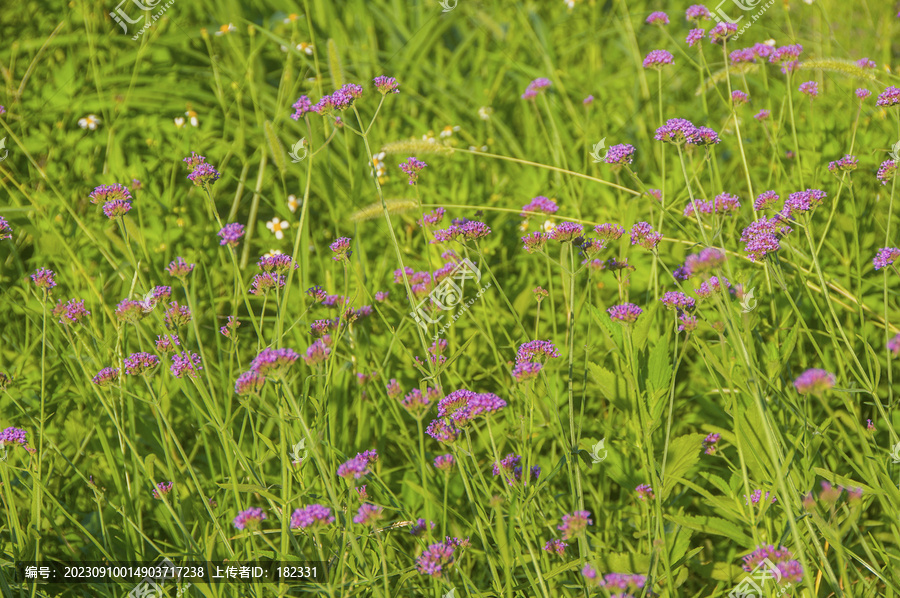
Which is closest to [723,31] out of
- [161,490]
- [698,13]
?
[698,13]

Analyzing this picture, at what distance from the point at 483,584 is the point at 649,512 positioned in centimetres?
51

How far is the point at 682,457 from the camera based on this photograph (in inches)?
68.9

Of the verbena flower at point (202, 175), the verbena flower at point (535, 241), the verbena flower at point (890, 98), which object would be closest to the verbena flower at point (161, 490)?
the verbena flower at point (202, 175)

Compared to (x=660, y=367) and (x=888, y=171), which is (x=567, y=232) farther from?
(x=888, y=171)

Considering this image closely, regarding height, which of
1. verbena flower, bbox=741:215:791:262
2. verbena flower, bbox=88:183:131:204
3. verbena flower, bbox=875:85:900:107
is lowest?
verbena flower, bbox=741:215:791:262

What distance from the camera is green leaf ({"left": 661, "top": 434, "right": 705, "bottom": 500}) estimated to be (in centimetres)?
172

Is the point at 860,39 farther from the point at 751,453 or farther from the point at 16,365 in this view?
the point at 16,365

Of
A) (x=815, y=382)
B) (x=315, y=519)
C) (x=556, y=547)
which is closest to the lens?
(x=815, y=382)

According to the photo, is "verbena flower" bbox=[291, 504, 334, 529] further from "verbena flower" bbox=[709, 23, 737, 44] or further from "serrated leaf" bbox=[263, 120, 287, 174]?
"verbena flower" bbox=[709, 23, 737, 44]

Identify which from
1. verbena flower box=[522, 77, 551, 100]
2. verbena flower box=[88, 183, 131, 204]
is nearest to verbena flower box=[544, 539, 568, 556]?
verbena flower box=[88, 183, 131, 204]

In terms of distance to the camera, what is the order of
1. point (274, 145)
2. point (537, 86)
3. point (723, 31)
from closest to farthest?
point (723, 31) < point (274, 145) < point (537, 86)

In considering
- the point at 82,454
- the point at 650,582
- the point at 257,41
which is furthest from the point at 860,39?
the point at 82,454

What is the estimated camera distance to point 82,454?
2326 millimetres

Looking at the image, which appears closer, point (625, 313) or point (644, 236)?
point (625, 313)
